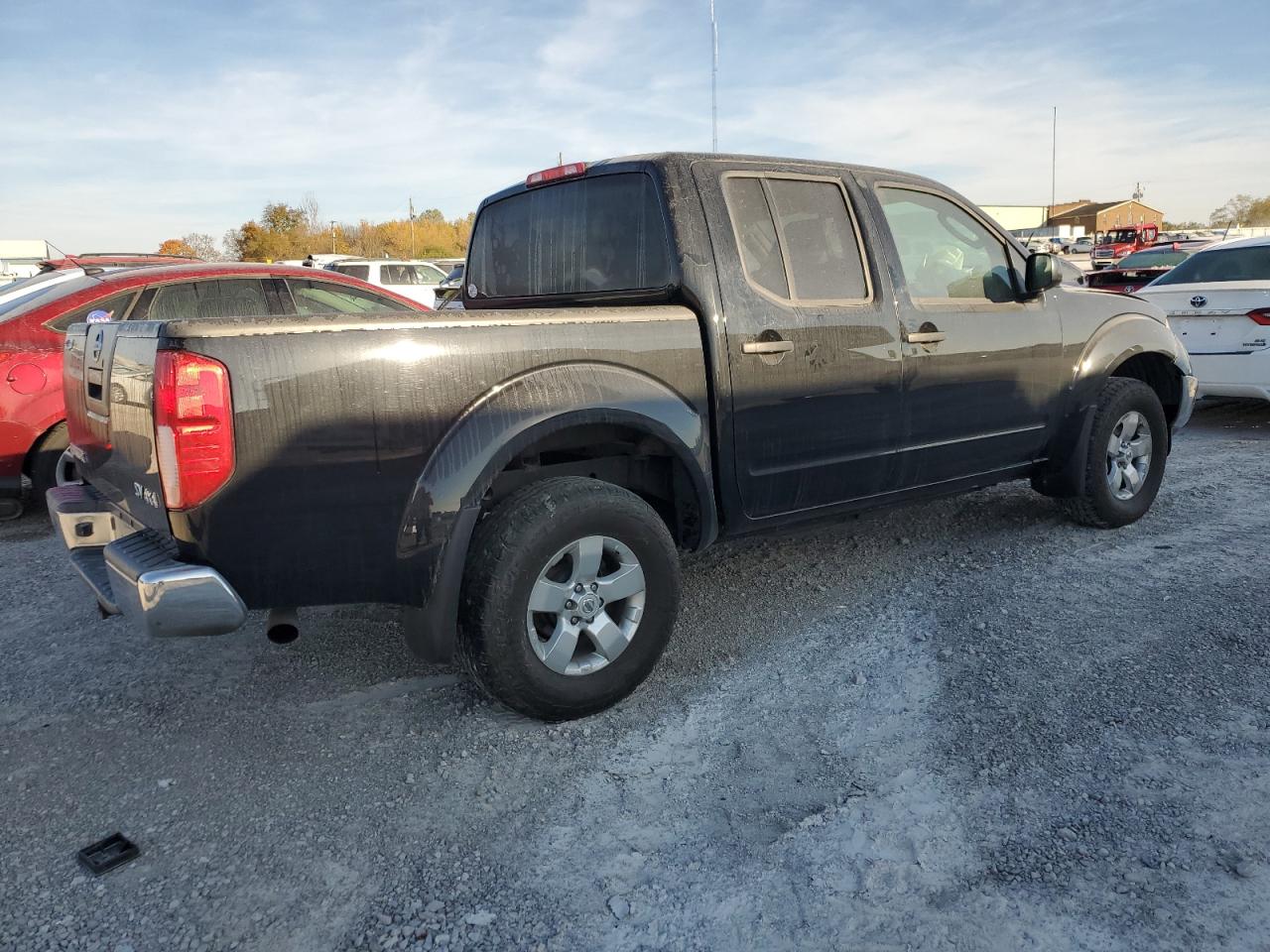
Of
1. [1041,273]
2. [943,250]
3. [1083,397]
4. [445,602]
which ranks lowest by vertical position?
[445,602]

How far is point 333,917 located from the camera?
90.5 inches

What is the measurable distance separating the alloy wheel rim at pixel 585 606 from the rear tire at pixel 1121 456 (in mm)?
2962

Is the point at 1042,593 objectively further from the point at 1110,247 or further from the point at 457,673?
the point at 1110,247

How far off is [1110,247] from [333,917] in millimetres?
41041

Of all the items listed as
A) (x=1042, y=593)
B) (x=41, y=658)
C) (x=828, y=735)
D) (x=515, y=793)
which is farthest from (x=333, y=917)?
(x=1042, y=593)

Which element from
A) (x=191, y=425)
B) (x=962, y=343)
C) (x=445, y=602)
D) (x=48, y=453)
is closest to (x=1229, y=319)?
(x=962, y=343)

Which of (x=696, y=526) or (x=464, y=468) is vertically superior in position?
(x=464, y=468)

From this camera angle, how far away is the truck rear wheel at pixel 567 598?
299cm

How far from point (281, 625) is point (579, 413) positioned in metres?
1.14

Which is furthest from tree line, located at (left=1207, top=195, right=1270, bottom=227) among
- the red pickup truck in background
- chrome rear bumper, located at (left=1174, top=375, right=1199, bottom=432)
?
chrome rear bumper, located at (left=1174, top=375, right=1199, bottom=432)

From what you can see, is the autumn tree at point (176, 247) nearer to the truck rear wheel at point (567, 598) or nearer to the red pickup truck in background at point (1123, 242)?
Result: the red pickup truck in background at point (1123, 242)

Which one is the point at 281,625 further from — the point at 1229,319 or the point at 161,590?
the point at 1229,319

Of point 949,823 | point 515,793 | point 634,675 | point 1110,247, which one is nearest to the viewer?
point 949,823

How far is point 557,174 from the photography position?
4062 mm
